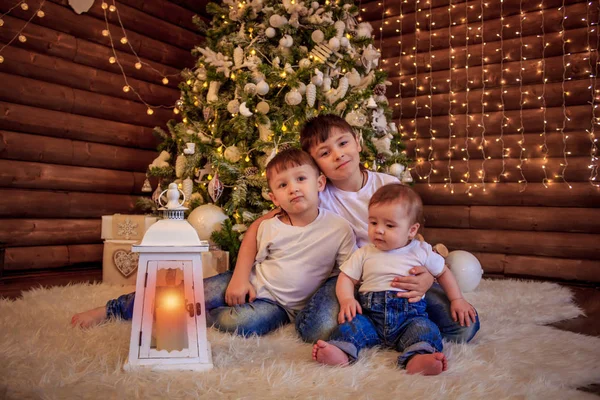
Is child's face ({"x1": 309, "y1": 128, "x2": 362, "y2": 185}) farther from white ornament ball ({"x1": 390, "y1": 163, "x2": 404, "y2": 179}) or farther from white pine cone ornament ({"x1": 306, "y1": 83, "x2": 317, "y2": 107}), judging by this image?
white ornament ball ({"x1": 390, "y1": 163, "x2": 404, "y2": 179})

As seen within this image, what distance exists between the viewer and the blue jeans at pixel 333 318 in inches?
69.4

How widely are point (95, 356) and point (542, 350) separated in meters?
1.50

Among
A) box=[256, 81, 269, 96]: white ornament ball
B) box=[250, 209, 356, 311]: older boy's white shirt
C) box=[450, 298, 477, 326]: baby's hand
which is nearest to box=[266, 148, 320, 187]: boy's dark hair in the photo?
box=[250, 209, 356, 311]: older boy's white shirt

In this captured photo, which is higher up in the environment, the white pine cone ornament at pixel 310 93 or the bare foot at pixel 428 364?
the white pine cone ornament at pixel 310 93

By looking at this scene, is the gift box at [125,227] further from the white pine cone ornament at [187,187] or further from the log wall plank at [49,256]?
the log wall plank at [49,256]

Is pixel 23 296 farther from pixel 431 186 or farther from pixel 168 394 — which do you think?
pixel 431 186

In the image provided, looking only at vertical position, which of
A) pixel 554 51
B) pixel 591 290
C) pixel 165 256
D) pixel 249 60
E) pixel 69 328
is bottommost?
pixel 591 290

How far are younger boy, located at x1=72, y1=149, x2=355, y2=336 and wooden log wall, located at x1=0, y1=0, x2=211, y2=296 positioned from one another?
1.63 metres

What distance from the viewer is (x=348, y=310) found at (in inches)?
66.7

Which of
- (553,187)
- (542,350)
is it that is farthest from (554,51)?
(542,350)

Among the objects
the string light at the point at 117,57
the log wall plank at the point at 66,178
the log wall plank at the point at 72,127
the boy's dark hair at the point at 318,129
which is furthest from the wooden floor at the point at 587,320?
the log wall plank at the point at 72,127

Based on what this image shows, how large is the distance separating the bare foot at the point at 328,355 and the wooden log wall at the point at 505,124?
2881 millimetres

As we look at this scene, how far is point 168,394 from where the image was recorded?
1.24m

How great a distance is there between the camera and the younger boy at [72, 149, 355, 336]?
193 centimetres
